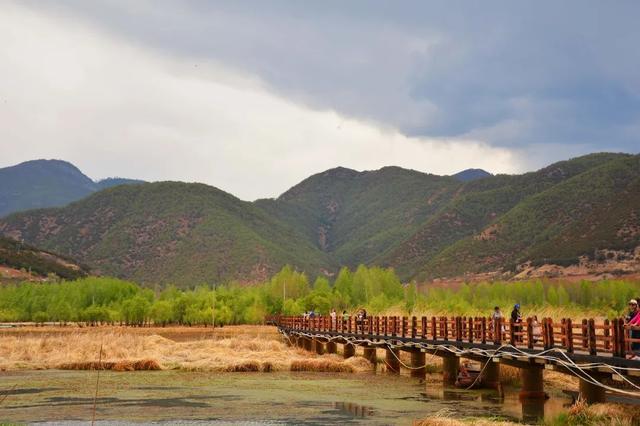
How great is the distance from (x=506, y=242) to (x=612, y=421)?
16716 cm

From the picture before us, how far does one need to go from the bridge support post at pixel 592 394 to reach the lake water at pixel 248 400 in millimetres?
1716

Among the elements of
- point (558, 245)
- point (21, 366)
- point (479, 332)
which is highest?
point (558, 245)

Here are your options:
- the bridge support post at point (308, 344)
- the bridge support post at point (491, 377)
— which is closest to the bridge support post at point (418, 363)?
the bridge support post at point (491, 377)

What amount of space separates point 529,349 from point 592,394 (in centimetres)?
393

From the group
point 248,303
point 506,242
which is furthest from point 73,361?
point 506,242

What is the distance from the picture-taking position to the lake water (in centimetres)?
2378

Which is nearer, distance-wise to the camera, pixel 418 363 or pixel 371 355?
pixel 418 363

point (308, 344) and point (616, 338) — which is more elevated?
point (616, 338)

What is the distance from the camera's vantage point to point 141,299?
138625mm

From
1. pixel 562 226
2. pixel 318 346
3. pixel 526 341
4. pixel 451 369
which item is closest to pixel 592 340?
pixel 526 341

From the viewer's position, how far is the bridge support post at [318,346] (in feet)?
196

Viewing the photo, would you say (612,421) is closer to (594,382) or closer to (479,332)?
(594,382)

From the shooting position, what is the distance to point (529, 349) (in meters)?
25.9

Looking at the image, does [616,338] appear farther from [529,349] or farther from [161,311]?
[161,311]
